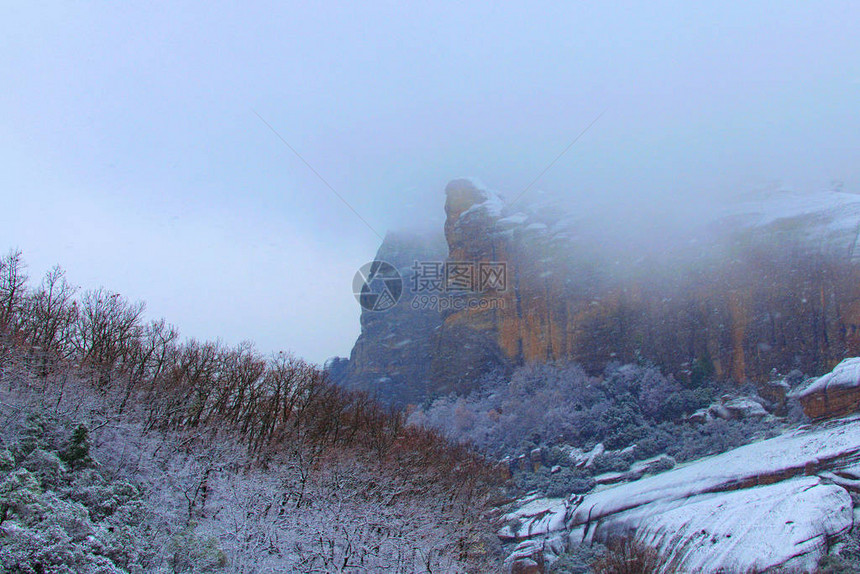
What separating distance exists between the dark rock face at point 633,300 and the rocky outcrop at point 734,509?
17061 millimetres

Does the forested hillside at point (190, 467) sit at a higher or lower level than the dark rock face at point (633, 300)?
lower

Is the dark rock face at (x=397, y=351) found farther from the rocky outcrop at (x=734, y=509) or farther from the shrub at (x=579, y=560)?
the shrub at (x=579, y=560)

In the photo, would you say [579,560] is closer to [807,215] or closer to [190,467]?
[190,467]

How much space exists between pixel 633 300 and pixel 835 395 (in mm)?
26567

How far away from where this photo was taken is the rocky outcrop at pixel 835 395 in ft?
125

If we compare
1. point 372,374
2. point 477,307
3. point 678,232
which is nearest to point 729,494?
point 678,232

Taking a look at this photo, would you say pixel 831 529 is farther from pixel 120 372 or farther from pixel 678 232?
pixel 678 232

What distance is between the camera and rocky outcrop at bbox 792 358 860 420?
1503 inches

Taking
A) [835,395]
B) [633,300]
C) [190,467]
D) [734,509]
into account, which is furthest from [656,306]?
[190,467]

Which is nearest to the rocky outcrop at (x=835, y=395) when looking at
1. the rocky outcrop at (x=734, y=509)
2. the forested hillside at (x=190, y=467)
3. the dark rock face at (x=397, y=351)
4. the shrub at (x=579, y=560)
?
the rocky outcrop at (x=734, y=509)

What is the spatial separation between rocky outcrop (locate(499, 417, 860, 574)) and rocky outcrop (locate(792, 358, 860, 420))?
162 cm

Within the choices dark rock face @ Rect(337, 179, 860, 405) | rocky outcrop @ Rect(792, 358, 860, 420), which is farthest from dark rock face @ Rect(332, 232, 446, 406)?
rocky outcrop @ Rect(792, 358, 860, 420)

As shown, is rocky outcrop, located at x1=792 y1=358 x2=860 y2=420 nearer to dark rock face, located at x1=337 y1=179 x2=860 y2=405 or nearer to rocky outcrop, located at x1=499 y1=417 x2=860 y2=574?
rocky outcrop, located at x1=499 y1=417 x2=860 y2=574

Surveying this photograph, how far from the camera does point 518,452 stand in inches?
2116
